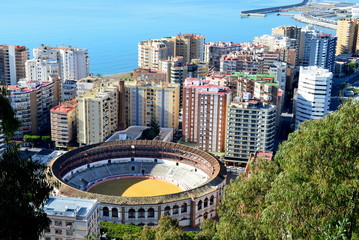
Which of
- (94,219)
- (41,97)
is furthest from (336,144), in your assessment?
(41,97)

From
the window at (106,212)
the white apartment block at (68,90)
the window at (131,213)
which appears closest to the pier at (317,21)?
the white apartment block at (68,90)

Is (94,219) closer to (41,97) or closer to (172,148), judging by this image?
(172,148)

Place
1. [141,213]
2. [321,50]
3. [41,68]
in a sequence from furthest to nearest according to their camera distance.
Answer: [321,50], [41,68], [141,213]

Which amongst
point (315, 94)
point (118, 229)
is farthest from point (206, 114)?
point (118, 229)

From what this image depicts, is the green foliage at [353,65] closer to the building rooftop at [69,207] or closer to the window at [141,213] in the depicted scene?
the window at [141,213]

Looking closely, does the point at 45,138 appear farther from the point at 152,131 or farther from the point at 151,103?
the point at 151,103

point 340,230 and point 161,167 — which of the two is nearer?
point 340,230
